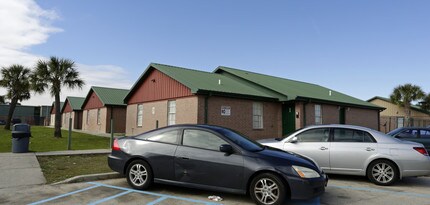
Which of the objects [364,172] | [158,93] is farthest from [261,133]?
[364,172]

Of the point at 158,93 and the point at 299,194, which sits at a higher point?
the point at 158,93

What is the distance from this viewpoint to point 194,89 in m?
17.7

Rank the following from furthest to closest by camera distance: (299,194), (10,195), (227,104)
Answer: (227,104) → (10,195) → (299,194)

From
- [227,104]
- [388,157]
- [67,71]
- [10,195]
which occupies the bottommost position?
[10,195]

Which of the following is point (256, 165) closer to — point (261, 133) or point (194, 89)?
point (194, 89)

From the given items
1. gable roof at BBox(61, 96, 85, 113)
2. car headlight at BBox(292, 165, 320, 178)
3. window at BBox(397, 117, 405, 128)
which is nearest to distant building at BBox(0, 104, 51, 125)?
gable roof at BBox(61, 96, 85, 113)

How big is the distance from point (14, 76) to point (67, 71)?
14.5 meters

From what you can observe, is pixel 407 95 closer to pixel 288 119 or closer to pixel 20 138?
pixel 288 119

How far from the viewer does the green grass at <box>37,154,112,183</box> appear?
8080 millimetres

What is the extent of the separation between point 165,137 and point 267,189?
2403mm

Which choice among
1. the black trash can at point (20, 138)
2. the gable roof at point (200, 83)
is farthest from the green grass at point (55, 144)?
the gable roof at point (200, 83)

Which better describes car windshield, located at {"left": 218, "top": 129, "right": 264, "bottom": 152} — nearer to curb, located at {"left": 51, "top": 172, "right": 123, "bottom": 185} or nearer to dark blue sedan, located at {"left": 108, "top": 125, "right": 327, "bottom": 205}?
dark blue sedan, located at {"left": 108, "top": 125, "right": 327, "bottom": 205}

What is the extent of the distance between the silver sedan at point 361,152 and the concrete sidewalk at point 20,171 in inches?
240

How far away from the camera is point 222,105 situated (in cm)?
1859
